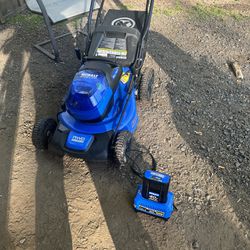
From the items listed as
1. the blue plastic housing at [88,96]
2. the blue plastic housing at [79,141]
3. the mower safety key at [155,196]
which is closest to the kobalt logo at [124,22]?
the blue plastic housing at [88,96]

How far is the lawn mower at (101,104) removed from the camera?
2.85m

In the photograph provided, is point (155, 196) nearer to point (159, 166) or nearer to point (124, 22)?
point (159, 166)

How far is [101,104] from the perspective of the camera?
9.48 ft

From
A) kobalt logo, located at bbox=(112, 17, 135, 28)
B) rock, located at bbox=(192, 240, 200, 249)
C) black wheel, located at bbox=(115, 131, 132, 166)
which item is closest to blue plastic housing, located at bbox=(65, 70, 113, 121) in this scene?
black wheel, located at bbox=(115, 131, 132, 166)

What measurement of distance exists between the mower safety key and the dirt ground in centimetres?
18

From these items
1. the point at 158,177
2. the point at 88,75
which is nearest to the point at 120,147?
the point at 158,177

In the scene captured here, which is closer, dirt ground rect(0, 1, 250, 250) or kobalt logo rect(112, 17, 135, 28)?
dirt ground rect(0, 1, 250, 250)

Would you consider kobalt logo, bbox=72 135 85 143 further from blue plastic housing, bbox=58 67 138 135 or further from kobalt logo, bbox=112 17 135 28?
kobalt logo, bbox=112 17 135 28

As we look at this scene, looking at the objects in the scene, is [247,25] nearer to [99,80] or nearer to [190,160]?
[190,160]

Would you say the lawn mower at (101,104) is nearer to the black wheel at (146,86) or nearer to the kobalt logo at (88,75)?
the kobalt logo at (88,75)

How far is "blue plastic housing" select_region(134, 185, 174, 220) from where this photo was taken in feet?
8.71

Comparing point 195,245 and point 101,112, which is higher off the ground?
point 101,112

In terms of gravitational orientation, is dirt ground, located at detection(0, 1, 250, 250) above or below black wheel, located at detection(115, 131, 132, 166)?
below

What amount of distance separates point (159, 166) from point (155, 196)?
0.72 metres
